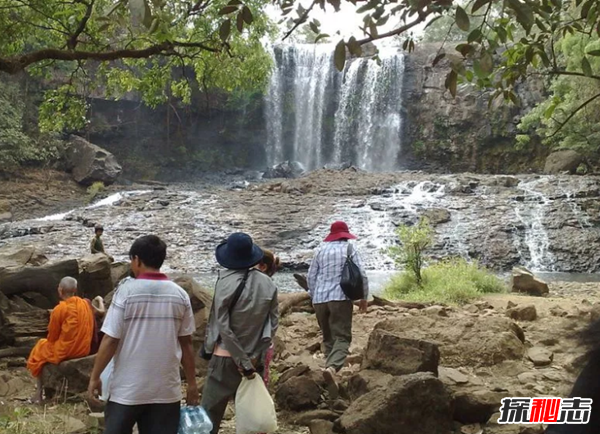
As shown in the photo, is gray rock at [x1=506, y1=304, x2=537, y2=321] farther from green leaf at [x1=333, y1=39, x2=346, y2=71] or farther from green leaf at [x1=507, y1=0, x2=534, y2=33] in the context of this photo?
green leaf at [x1=507, y1=0, x2=534, y2=33]

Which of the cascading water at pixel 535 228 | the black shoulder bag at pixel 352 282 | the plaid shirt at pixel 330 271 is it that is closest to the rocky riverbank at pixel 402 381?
the black shoulder bag at pixel 352 282

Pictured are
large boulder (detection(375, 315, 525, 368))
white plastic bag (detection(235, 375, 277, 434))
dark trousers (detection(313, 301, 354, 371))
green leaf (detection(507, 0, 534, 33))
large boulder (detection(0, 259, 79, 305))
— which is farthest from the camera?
large boulder (detection(0, 259, 79, 305))

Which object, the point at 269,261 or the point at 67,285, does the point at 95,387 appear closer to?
the point at 269,261

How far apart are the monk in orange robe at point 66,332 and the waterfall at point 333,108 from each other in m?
25.8

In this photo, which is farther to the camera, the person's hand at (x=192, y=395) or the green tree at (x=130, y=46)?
the green tree at (x=130, y=46)

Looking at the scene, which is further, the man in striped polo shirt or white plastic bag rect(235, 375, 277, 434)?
white plastic bag rect(235, 375, 277, 434)

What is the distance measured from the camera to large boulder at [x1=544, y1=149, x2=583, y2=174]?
2286cm

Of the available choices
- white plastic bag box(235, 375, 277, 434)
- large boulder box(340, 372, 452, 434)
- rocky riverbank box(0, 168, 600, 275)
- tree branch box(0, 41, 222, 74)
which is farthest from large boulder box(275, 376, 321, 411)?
rocky riverbank box(0, 168, 600, 275)

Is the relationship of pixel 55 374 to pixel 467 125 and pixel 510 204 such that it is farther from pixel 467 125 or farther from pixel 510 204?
pixel 467 125

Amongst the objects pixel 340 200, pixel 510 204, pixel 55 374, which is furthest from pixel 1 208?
pixel 55 374

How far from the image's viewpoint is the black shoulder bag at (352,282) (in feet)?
16.1

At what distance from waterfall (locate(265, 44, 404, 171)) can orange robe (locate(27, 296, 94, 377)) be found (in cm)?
2578

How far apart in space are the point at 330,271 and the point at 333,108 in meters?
27.0

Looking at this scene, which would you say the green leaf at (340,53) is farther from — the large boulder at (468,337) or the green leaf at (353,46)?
the large boulder at (468,337)
